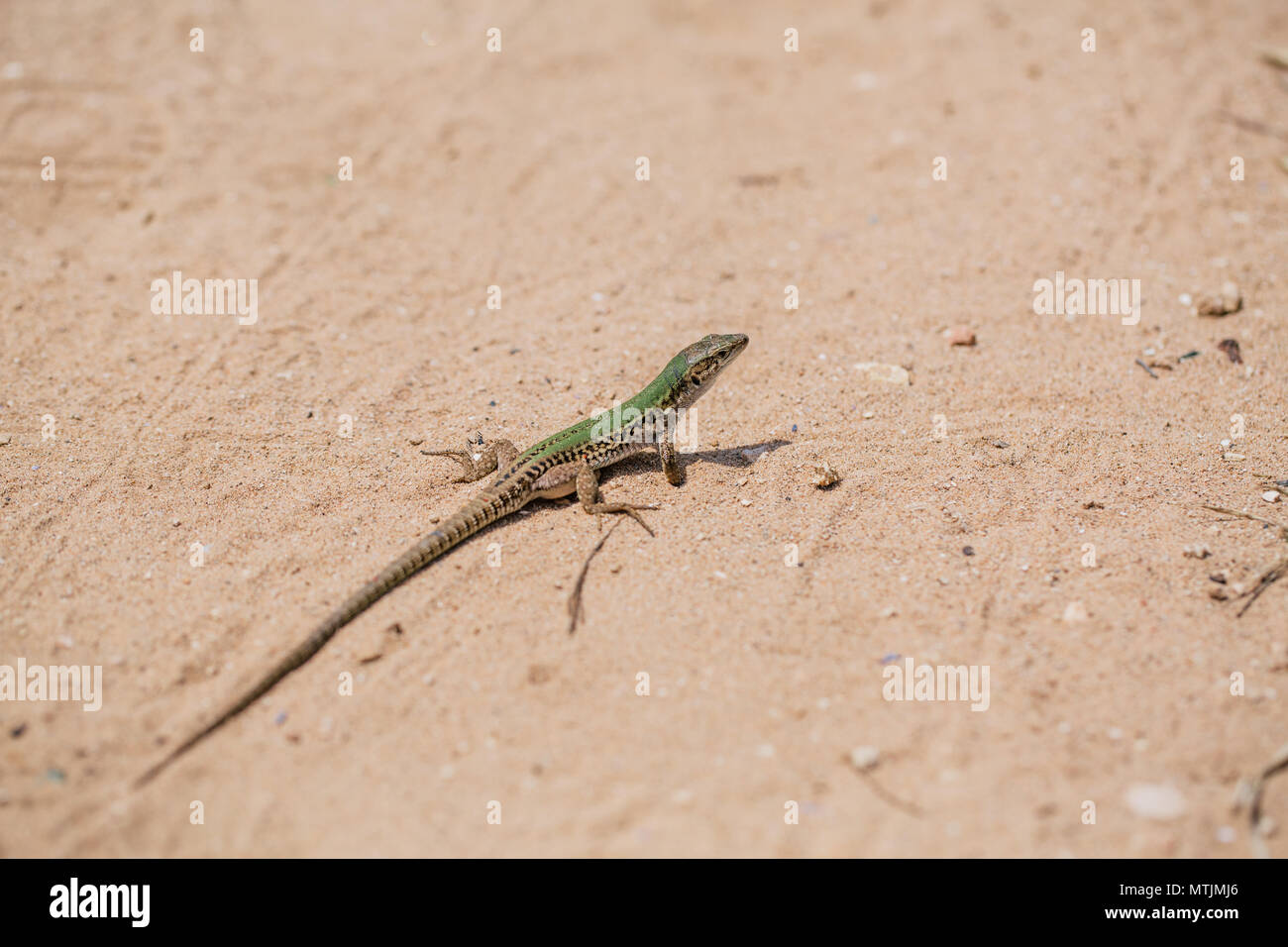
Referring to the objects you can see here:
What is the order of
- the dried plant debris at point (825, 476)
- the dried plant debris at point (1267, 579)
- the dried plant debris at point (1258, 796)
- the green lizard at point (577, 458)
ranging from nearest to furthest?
the dried plant debris at point (1258, 796)
the dried plant debris at point (1267, 579)
the green lizard at point (577, 458)
the dried plant debris at point (825, 476)

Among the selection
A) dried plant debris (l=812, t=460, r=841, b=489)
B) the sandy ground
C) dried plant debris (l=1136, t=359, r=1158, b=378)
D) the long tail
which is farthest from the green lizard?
dried plant debris (l=1136, t=359, r=1158, b=378)

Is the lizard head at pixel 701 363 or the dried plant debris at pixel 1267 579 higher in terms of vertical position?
the lizard head at pixel 701 363

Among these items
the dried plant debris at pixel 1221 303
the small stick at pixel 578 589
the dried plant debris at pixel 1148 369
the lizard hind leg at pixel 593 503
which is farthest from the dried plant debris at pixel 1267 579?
the small stick at pixel 578 589

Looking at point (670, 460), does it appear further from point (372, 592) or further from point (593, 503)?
point (372, 592)

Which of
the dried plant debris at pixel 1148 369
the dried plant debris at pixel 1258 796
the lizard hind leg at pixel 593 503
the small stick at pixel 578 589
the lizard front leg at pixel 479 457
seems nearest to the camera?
the dried plant debris at pixel 1258 796

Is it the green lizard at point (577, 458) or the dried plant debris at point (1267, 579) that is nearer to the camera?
the dried plant debris at point (1267, 579)

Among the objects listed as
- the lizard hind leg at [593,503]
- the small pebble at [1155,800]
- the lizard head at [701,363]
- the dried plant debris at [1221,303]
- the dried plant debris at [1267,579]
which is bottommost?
the small pebble at [1155,800]

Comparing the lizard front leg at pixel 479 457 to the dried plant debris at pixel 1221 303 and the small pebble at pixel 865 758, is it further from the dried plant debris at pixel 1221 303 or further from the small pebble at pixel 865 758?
the dried plant debris at pixel 1221 303
